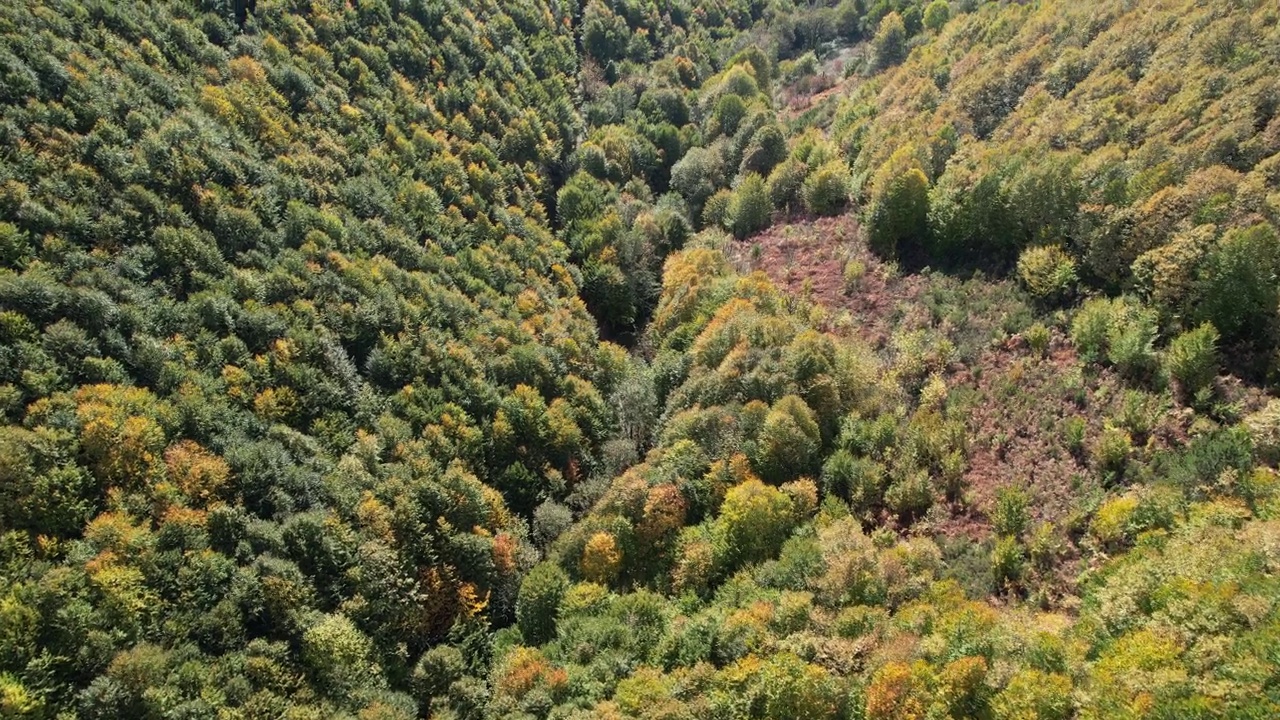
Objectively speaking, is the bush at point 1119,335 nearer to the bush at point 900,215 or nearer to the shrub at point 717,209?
the bush at point 900,215

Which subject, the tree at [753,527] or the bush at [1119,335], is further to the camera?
the tree at [753,527]

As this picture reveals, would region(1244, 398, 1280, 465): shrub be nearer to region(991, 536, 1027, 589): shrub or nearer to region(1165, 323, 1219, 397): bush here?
region(1165, 323, 1219, 397): bush

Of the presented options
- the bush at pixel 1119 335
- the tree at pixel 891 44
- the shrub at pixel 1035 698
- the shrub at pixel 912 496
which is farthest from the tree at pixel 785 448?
the tree at pixel 891 44

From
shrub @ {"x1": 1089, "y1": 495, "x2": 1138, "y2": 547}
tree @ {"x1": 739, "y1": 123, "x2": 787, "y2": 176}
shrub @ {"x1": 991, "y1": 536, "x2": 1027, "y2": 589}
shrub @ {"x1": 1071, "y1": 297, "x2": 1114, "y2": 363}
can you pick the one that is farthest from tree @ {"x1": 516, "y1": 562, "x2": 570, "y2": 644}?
tree @ {"x1": 739, "y1": 123, "x2": 787, "y2": 176}

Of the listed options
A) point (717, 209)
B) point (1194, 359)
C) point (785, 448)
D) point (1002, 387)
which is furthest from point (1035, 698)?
point (717, 209)

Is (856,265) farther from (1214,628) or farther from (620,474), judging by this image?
(1214,628)

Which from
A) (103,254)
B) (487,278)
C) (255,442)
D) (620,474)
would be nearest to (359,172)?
(487,278)
